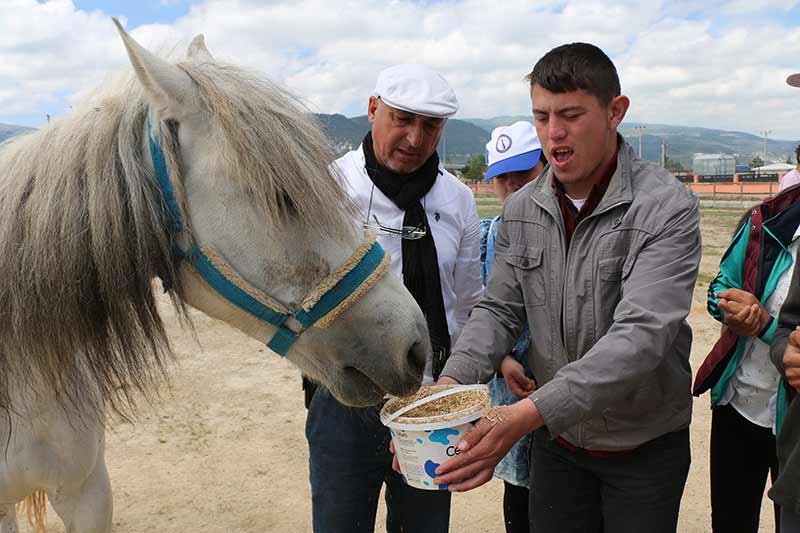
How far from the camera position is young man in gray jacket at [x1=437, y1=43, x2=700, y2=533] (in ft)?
5.95

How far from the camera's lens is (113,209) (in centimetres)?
161

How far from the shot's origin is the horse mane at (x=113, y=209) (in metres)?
1.61

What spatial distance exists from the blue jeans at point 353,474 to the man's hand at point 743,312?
1.36 metres

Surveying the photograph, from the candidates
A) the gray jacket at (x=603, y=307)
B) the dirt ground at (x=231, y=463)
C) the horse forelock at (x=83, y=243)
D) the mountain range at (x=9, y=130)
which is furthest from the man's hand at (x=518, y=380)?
the mountain range at (x=9, y=130)

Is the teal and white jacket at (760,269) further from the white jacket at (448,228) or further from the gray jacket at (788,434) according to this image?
the white jacket at (448,228)

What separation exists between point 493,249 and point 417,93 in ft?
3.30

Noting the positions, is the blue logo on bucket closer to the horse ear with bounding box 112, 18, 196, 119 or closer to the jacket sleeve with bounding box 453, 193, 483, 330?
the jacket sleeve with bounding box 453, 193, 483, 330

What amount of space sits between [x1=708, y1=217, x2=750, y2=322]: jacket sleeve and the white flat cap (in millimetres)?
1353

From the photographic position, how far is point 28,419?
2172 millimetres

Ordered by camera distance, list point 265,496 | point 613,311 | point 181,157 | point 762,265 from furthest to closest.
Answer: point 265,496, point 762,265, point 613,311, point 181,157

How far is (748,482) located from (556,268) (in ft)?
4.54

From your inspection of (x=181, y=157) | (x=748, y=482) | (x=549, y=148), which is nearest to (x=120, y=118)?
(x=181, y=157)

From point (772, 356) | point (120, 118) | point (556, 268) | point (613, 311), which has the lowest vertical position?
A: point (772, 356)

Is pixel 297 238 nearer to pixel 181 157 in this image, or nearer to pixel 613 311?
pixel 181 157
